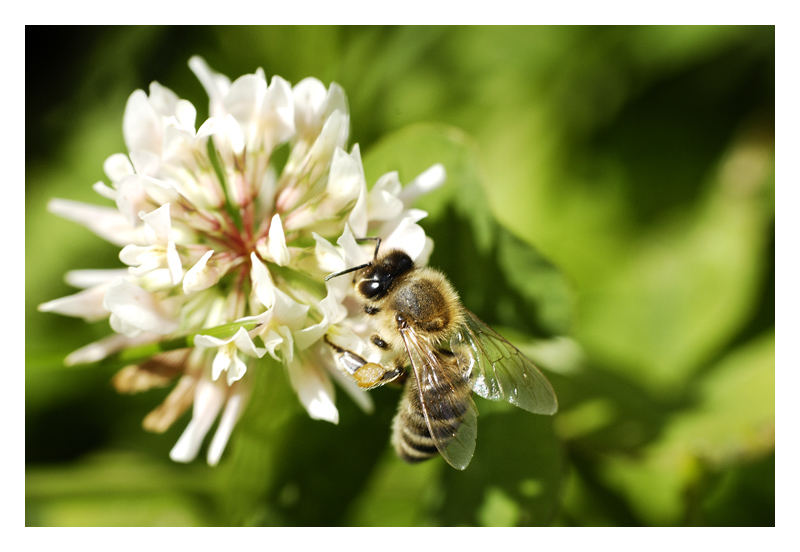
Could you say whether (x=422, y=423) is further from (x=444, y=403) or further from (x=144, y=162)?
(x=144, y=162)

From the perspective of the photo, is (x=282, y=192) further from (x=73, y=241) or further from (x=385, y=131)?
(x=73, y=241)

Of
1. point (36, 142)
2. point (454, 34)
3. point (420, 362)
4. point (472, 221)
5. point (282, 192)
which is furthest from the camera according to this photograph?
point (454, 34)

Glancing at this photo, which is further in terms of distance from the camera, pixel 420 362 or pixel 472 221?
pixel 472 221

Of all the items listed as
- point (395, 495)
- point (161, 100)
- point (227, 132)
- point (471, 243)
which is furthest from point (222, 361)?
point (395, 495)

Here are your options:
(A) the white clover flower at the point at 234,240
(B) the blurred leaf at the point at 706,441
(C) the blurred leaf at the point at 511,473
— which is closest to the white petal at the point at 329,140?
(A) the white clover flower at the point at 234,240

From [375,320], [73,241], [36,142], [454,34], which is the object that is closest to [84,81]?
[36,142]

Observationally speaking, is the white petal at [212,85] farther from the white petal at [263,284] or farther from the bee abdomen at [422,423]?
the bee abdomen at [422,423]

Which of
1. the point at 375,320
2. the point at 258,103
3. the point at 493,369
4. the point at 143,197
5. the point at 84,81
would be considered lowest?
the point at 493,369
